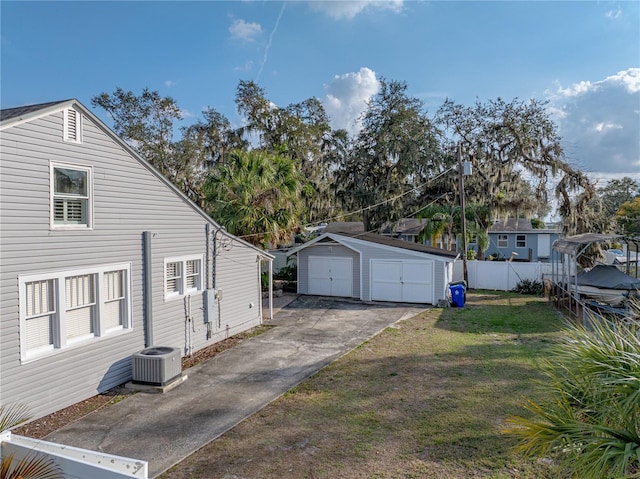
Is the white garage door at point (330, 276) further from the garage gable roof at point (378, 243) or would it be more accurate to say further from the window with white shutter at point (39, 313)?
the window with white shutter at point (39, 313)

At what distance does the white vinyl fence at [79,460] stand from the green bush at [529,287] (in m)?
19.4

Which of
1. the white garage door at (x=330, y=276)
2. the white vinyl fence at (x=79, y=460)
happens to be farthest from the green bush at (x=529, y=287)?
the white vinyl fence at (x=79, y=460)

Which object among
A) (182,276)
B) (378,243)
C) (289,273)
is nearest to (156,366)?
(182,276)

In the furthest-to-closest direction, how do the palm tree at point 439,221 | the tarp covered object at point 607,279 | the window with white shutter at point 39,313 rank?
the palm tree at point 439,221 → the tarp covered object at point 607,279 → the window with white shutter at point 39,313

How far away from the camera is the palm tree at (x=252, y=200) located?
15453mm

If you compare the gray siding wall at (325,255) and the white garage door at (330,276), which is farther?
the white garage door at (330,276)

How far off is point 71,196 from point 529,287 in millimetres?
19081

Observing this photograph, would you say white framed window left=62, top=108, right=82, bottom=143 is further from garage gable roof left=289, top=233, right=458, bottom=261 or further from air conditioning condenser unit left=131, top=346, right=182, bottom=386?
garage gable roof left=289, top=233, right=458, bottom=261

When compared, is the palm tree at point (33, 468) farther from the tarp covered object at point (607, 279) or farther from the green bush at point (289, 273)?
the green bush at point (289, 273)

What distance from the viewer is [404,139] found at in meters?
24.8

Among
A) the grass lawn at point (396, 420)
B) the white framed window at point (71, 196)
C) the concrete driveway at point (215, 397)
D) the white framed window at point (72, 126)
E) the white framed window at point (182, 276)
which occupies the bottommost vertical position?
the concrete driveway at point (215, 397)

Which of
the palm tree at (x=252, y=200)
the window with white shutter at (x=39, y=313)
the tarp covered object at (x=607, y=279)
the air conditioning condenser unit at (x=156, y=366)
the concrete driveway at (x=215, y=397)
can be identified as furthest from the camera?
the palm tree at (x=252, y=200)

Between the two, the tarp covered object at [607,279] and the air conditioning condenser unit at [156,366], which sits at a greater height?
the tarp covered object at [607,279]

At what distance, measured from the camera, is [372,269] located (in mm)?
17188
